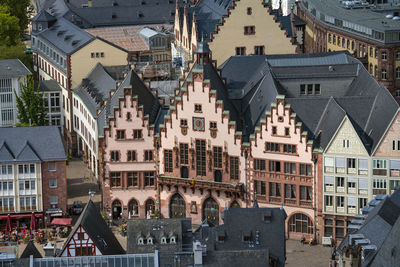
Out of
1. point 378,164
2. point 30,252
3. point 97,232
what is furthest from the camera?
point 378,164

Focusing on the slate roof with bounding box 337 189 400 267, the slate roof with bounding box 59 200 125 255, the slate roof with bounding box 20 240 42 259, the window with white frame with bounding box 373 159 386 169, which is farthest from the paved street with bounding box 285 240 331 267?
the slate roof with bounding box 20 240 42 259

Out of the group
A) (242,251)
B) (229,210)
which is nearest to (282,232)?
(229,210)

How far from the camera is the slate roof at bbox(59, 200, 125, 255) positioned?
17250 centimetres

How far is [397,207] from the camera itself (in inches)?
6491

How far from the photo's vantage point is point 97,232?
175625mm

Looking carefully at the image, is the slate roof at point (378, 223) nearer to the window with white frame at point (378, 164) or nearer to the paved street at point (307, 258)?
the paved street at point (307, 258)

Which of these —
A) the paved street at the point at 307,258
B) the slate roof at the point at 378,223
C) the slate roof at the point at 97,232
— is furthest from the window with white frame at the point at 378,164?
the slate roof at the point at 97,232

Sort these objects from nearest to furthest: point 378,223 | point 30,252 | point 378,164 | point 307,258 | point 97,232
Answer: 1. point 378,223
2. point 30,252
3. point 97,232
4. point 307,258
5. point 378,164

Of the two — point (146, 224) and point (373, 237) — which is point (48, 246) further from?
point (373, 237)

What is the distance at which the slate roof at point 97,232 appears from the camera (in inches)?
6791

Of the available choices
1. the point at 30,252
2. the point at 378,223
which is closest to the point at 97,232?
the point at 30,252

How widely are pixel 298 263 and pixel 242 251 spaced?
36.8 meters

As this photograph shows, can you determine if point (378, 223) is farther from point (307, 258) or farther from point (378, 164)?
point (378, 164)

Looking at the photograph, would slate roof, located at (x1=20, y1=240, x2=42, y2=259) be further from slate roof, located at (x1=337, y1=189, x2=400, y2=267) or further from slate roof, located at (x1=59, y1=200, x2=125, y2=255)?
slate roof, located at (x1=337, y1=189, x2=400, y2=267)
